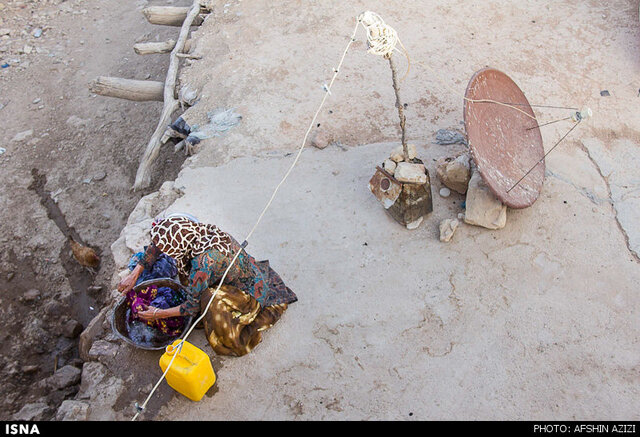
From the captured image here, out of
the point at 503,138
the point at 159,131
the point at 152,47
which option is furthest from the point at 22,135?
the point at 503,138

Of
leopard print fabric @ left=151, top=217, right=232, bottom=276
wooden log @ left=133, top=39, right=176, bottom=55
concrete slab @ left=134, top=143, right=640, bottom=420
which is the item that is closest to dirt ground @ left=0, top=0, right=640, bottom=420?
concrete slab @ left=134, top=143, right=640, bottom=420

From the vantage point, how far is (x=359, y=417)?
326 centimetres

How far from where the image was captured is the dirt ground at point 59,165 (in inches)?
186

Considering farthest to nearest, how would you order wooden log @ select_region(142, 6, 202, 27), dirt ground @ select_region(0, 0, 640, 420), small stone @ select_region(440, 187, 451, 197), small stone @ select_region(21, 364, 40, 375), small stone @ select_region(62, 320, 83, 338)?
wooden log @ select_region(142, 6, 202, 27) < small stone @ select_region(62, 320, 83, 338) < small stone @ select_region(440, 187, 451, 197) < small stone @ select_region(21, 364, 40, 375) < dirt ground @ select_region(0, 0, 640, 420)

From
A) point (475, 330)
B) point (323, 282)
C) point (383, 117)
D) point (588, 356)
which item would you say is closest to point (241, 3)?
point (383, 117)

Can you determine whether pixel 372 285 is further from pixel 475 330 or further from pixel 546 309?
pixel 546 309

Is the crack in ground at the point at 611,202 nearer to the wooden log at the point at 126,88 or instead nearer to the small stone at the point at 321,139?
the small stone at the point at 321,139

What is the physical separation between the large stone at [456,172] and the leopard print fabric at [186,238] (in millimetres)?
2205

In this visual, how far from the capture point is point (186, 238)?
11.0 feet

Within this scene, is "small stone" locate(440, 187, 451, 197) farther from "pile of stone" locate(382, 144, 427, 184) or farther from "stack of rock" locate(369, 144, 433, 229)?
"pile of stone" locate(382, 144, 427, 184)

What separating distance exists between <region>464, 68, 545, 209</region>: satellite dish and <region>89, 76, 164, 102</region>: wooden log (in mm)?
4322

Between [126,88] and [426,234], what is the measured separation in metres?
4.49

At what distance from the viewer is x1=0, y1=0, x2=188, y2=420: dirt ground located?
4727 millimetres

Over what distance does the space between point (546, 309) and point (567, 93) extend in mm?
3188
